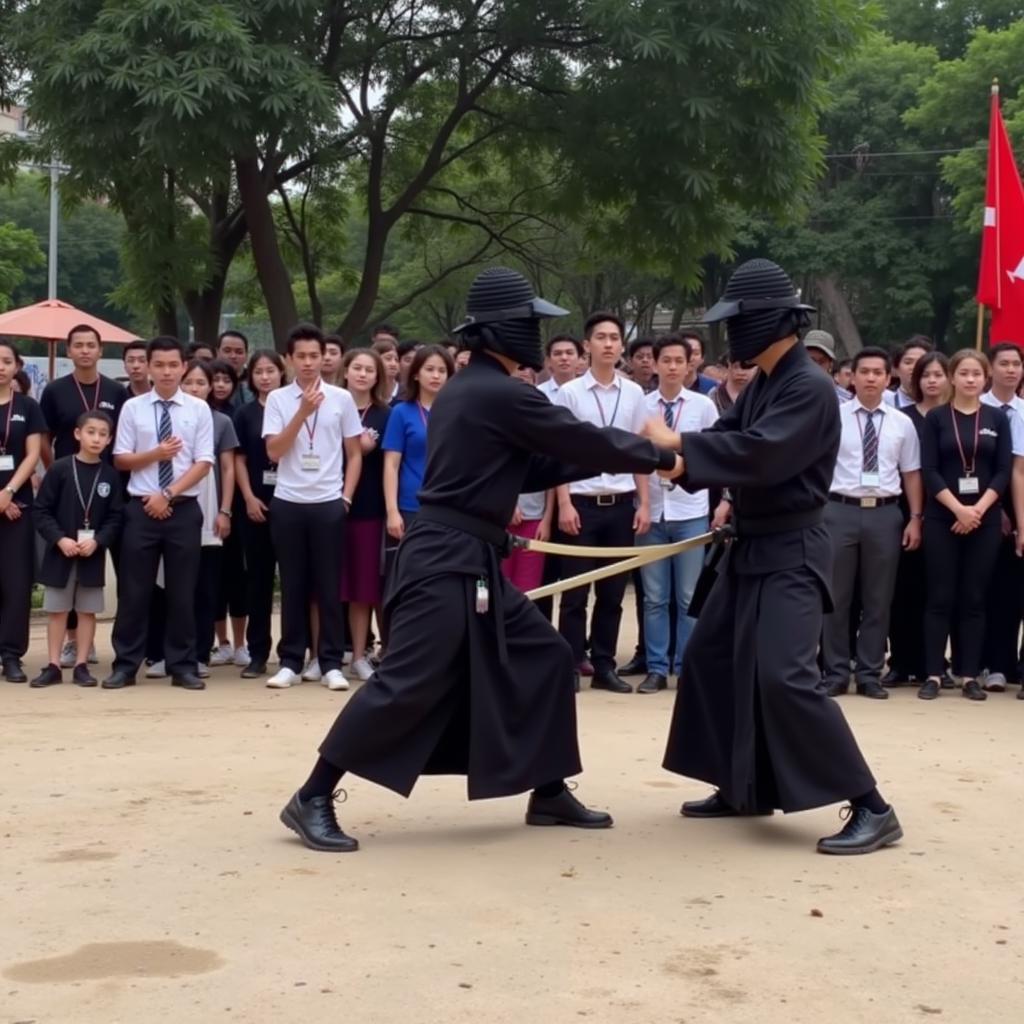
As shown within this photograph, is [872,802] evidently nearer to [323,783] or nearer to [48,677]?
[323,783]

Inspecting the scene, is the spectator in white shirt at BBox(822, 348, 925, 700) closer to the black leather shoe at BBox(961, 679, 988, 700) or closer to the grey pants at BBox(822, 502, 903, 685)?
the grey pants at BBox(822, 502, 903, 685)

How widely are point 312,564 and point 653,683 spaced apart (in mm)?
2162

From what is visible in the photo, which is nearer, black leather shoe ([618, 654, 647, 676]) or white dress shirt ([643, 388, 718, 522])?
white dress shirt ([643, 388, 718, 522])

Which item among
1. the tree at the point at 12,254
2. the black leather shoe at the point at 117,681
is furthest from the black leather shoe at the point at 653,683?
the tree at the point at 12,254

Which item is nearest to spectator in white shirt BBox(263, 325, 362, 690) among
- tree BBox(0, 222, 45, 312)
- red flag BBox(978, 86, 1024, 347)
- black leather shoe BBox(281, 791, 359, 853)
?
black leather shoe BBox(281, 791, 359, 853)

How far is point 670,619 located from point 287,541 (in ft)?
7.92

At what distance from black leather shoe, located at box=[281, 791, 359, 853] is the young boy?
13.7 ft

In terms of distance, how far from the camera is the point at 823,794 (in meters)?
6.20

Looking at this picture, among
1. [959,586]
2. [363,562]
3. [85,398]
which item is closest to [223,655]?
[363,562]

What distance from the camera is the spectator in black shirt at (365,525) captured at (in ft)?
34.0

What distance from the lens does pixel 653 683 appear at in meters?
10.1

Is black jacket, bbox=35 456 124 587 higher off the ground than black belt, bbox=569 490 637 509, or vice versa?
black belt, bbox=569 490 637 509

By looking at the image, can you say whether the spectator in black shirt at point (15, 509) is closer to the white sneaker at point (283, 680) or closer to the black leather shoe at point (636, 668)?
the white sneaker at point (283, 680)

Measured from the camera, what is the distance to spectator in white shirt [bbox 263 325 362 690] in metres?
10.0
